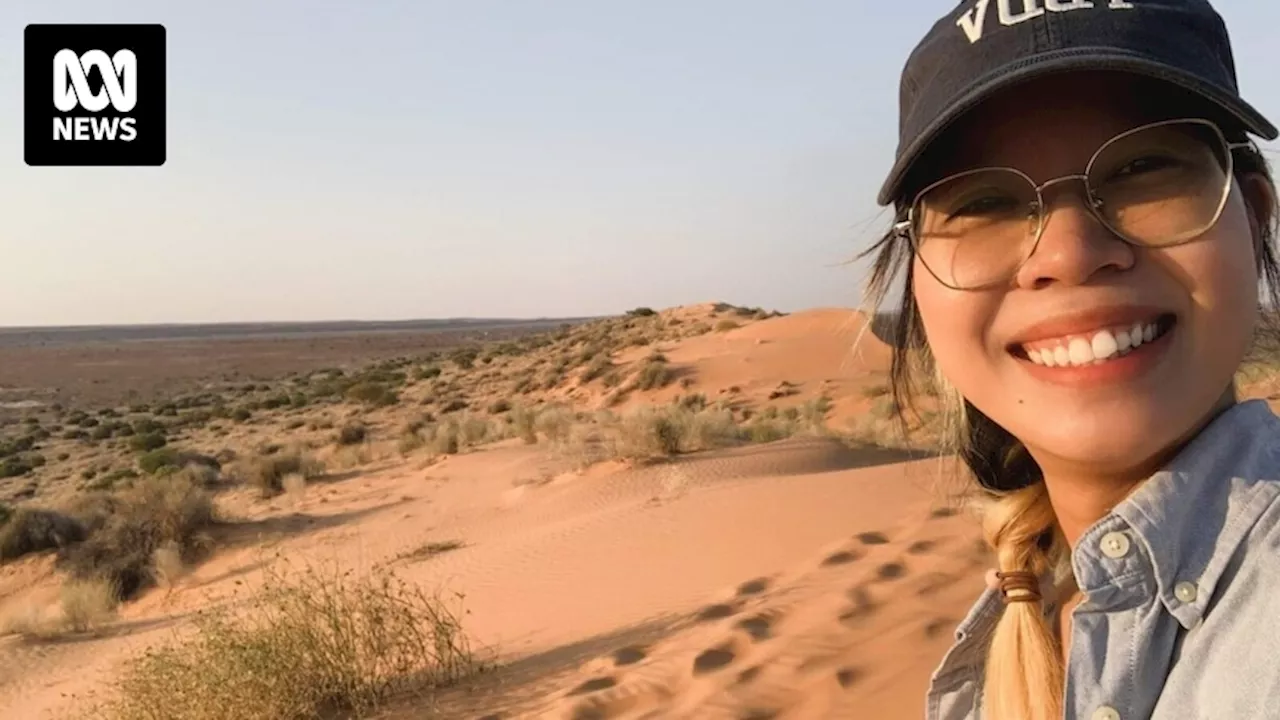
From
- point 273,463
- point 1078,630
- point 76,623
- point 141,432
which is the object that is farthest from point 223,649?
point 141,432

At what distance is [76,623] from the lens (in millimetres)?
11211

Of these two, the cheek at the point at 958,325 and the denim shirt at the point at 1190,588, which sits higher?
the cheek at the point at 958,325

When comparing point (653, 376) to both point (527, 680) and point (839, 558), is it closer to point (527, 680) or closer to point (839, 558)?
point (839, 558)

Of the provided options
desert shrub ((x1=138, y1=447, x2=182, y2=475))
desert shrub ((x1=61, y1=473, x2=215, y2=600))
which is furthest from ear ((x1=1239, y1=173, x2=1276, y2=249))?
desert shrub ((x1=138, y1=447, x2=182, y2=475))

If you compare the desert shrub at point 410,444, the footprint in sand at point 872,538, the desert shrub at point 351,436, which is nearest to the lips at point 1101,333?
the footprint in sand at point 872,538

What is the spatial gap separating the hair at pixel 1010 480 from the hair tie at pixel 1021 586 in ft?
0.04

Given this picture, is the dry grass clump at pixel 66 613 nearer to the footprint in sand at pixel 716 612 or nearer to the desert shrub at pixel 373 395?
the footprint in sand at pixel 716 612

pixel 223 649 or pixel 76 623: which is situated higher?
pixel 223 649

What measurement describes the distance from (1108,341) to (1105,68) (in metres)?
0.36

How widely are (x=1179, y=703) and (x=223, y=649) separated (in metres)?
5.71

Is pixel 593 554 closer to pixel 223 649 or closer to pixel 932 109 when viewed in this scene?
pixel 223 649

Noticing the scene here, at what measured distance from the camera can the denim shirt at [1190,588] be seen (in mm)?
1152

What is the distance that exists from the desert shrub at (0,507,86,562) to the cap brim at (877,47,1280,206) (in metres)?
16.2

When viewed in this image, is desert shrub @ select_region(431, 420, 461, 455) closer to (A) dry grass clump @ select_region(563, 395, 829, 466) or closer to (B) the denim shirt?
(A) dry grass clump @ select_region(563, 395, 829, 466)
